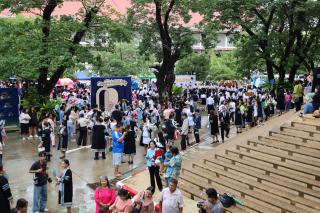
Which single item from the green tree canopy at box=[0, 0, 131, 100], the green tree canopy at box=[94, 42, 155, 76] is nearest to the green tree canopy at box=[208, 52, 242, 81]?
the green tree canopy at box=[94, 42, 155, 76]

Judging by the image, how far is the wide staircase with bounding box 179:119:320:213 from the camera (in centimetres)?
1034

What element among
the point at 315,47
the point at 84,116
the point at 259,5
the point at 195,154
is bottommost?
the point at 195,154

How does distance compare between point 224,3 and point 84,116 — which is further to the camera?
point 224,3

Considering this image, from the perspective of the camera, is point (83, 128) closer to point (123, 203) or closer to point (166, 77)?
point (123, 203)

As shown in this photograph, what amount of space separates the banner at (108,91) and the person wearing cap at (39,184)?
12.8m

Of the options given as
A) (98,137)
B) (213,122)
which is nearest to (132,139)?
(98,137)

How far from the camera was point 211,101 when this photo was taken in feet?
89.1

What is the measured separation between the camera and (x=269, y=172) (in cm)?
1167

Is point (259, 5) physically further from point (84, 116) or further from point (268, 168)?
point (268, 168)

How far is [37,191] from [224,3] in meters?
18.7

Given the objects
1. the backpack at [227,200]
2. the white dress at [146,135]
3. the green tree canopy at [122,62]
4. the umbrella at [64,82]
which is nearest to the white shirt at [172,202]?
the backpack at [227,200]

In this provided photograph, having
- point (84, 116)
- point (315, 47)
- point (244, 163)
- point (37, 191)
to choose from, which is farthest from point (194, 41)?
point (37, 191)

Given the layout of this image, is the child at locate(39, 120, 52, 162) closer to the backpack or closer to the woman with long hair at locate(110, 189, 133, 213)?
the backpack

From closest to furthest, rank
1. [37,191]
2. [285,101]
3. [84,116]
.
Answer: [37,191] < [84,116] < [285,101]
